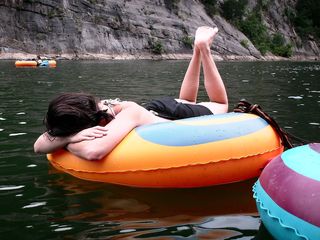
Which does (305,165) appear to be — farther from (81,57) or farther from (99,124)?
(81,57)

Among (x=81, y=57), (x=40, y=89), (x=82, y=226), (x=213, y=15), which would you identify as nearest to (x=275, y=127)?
(x=82, y=226)

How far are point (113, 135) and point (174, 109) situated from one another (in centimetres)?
105

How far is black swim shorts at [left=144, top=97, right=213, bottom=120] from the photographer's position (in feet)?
16.8

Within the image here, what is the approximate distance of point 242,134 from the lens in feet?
14.6

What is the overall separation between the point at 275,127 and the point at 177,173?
1198 mm

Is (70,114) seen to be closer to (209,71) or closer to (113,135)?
(113,135)

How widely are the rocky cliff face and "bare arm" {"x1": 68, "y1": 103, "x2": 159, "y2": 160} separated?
3269 centimetres

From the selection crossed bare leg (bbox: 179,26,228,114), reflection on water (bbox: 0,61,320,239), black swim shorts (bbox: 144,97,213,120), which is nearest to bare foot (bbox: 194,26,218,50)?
crossed bare leg (bbox: 179,26,228,114)

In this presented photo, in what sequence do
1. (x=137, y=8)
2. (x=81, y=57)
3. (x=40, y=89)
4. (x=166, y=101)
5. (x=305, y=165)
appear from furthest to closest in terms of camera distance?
(x=137, y=8)
(x=81, y=57)
(x=40, y=89)
(x=166, y=101)
(x=305, y=165)

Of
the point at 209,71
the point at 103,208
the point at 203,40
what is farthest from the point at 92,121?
the point at 203,40

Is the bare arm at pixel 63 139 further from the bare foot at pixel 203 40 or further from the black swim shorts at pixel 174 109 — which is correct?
the bare foot at pixel 203 40

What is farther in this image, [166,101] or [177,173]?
[166,101]

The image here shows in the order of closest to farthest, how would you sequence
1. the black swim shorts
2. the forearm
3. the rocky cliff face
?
the forearm → the black swim shorts → the rocky cliff face

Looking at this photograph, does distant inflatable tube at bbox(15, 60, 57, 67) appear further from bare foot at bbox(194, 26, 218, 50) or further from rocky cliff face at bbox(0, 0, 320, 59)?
bare foot at bbox(194, 26, 218, 50)
